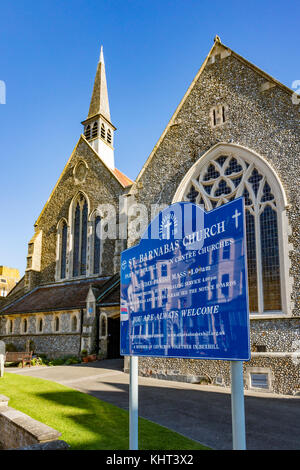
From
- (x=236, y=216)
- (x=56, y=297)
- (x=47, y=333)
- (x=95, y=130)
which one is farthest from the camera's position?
(x=95, y=130)

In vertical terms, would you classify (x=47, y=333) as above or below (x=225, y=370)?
above

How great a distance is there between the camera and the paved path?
6320 millimetres

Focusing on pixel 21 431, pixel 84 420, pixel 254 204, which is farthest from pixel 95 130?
pixel 21 431

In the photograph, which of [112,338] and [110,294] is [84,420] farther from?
[110,294]

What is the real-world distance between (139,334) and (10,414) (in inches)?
131

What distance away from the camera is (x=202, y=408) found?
27.8 feet

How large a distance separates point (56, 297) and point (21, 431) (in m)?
16.3

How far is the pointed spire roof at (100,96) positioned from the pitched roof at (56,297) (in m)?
15.7

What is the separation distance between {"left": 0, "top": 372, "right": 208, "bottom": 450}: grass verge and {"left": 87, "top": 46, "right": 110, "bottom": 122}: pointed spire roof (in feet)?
84.4

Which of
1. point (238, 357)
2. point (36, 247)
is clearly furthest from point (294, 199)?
point (36, 247)

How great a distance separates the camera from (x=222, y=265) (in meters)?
3.72

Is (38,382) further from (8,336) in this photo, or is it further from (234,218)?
(8,336)

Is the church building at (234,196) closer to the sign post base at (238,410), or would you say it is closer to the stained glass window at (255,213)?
the stained glass window at (255,213)

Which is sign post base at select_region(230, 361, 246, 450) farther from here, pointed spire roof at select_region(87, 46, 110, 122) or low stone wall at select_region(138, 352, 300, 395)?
pointed spire roof at select_region(87, 46, 110, 122)
